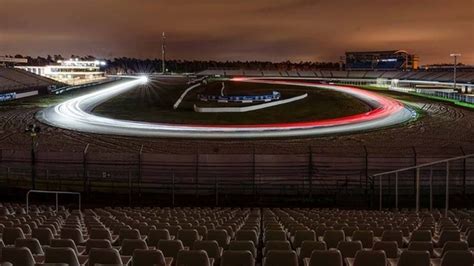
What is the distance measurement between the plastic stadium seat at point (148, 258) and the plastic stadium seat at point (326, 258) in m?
1.84

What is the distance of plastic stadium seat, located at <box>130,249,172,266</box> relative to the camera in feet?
23.7

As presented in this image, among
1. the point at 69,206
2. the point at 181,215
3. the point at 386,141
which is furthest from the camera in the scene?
the point at 386,141

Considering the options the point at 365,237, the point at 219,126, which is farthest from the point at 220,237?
the point at 219,126

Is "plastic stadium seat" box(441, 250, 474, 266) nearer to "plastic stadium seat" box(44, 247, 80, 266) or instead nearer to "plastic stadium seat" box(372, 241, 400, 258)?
"plastic stadium seat" box(372, 241, 400, 258)

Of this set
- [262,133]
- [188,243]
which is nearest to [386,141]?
[262,133]

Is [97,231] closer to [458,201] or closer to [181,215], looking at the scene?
[181,215]

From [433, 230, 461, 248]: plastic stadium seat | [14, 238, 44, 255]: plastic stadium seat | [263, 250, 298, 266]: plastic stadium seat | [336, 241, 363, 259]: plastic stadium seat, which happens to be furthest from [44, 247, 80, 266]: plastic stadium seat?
[433, 230, 461, 248]: plastic stadium seat

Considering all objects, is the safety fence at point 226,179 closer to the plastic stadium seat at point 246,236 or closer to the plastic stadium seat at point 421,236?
the plastic stadium seat at point 246,236

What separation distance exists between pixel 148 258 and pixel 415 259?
328cm

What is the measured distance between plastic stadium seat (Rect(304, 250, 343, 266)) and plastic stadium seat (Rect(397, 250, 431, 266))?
0.81 m

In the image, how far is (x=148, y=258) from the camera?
7.25m

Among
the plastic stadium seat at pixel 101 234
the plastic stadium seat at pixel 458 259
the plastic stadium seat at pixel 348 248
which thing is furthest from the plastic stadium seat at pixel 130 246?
the plastic stadium seat at pixel 458 259

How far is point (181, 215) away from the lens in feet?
53.8

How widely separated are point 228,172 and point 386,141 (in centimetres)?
1565
